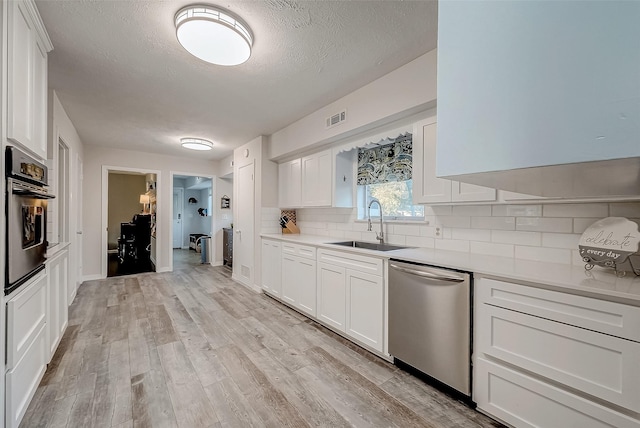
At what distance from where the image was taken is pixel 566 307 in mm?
1309

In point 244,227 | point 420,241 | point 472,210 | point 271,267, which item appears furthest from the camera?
point 244,227

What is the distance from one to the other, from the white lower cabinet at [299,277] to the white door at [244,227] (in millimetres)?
1079

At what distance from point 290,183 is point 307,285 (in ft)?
5.45

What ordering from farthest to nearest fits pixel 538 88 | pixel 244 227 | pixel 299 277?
pixel 244 227, pixel 299 277, pixel 538 88

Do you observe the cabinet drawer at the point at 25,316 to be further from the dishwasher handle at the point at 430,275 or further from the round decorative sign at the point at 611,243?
the round decorative sign at the point at 611,243

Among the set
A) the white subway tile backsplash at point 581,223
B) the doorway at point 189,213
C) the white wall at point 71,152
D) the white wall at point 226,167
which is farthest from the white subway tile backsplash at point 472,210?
the doorway at point 189,213

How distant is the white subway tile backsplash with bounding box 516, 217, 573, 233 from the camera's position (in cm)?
181

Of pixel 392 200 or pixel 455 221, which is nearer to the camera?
pixel 455 221

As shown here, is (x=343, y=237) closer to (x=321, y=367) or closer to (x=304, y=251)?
(x=304, y=251)

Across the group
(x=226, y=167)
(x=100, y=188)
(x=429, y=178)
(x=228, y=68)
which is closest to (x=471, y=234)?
(x=429, y=178)

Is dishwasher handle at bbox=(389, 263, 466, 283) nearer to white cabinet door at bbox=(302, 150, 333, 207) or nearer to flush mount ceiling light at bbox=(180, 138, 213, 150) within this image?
white cabinet door at bbox=(302, 150, 333, 207)

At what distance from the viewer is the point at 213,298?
3850 mm

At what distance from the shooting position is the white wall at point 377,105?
2.15 metres

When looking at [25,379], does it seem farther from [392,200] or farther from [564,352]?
[392,200]
